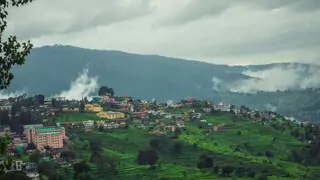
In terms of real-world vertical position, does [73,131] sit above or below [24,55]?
below

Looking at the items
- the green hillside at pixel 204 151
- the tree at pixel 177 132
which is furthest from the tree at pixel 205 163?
the tree at pixel 177 132

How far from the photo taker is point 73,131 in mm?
122250

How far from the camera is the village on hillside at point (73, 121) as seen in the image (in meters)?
101

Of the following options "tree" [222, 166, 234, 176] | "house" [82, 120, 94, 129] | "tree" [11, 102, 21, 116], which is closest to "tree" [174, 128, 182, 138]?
"house" [82, 120, 94, 129]

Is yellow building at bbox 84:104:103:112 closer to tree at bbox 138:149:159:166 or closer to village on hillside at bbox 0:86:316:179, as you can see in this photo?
village on hillside at bbox 0:86:316:179

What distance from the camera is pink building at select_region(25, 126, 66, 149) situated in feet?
357

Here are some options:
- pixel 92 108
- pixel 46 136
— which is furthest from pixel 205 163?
pixel 92 108

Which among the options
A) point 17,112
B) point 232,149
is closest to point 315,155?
point 232,149

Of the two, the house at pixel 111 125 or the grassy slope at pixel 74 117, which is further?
the grassy slope at pixel 74 117

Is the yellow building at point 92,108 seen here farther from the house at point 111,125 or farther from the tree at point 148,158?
the tree at point 148,158

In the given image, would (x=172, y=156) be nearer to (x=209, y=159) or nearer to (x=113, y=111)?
(x=209, y=159)

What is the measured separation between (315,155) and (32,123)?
63.0m

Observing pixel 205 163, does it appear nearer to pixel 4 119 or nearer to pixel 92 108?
pixel 4 119

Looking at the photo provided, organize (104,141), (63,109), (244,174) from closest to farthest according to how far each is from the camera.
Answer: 1. (244,174)
2. (104,141)
3. (63,109)
